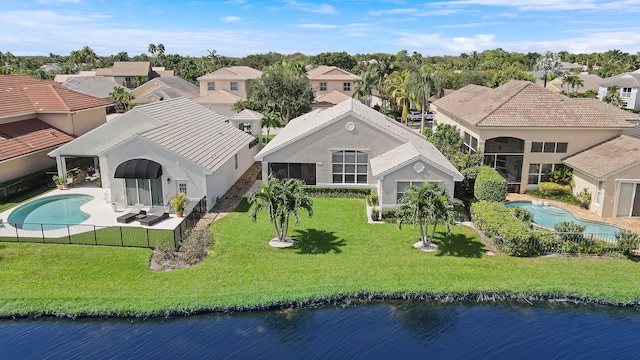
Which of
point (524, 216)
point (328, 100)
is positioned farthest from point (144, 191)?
point (328, 100)

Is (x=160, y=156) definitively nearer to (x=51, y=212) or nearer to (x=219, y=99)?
(x=51, y=212)

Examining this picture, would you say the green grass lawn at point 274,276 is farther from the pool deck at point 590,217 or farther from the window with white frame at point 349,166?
the window with white frame at point 349,166

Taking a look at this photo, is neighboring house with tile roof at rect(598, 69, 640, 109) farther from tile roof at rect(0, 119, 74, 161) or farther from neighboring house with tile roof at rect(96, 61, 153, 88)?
neighboring house with tile roof at rect(96, 61, 153, 88)

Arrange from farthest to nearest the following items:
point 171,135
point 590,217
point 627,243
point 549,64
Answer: point 549,64, point 171,135, point 590,217, point 627,243

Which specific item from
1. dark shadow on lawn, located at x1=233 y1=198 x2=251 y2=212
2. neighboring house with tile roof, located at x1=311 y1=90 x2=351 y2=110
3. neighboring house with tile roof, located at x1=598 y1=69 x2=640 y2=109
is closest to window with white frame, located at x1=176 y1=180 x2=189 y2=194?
dark shadow on lawn, located at x1=233 y1=198 x2=251 y2=212

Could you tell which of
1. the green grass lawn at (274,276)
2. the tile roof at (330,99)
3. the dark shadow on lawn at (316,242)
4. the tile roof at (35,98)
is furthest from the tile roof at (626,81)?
the tile roof at (35,98)

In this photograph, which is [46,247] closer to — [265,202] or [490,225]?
[265,202]
